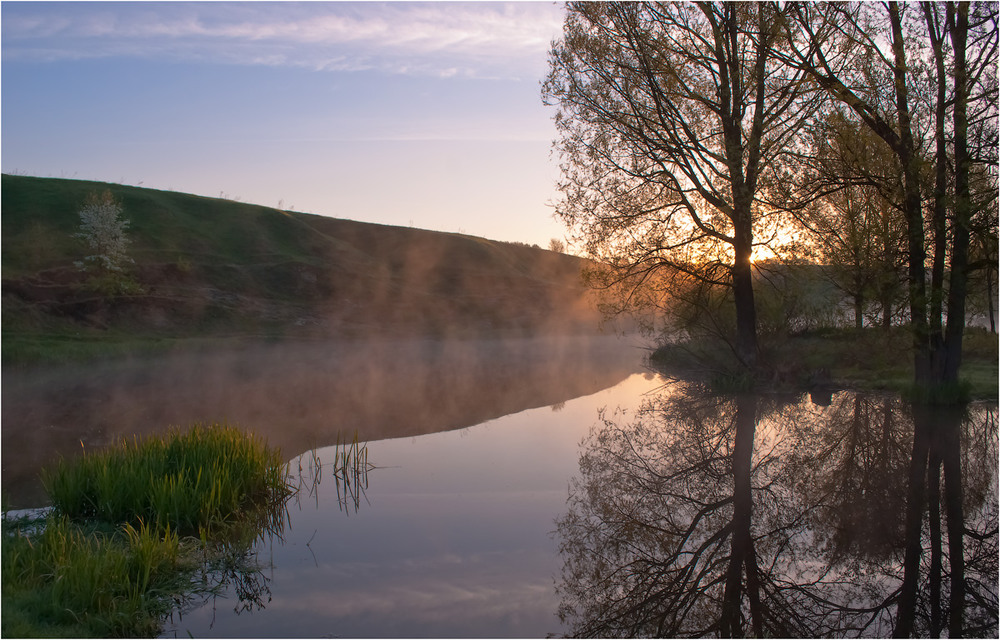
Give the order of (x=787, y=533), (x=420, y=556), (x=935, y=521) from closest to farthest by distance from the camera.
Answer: (x=420, y=556)
(x=787, y=533)
(x=935, y=521)

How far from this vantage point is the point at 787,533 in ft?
25.5

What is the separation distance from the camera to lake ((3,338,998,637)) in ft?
19.7

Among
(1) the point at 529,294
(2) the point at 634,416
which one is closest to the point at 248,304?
(1) the point at 529,294

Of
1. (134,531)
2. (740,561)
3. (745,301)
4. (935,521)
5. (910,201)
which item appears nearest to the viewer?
(134,531)

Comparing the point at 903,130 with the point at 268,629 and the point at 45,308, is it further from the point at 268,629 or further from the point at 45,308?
the point at 45,308

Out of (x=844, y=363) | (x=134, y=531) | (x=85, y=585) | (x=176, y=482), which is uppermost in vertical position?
(x=844, y=363)

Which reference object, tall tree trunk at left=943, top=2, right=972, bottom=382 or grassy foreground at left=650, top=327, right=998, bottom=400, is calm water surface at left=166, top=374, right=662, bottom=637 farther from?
grassy foreground at left=650, top=327, right=998, bottom=400

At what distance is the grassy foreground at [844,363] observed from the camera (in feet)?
58.2

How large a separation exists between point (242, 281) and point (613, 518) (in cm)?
5376

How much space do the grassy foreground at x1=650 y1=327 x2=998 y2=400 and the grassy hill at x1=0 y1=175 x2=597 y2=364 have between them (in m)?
20.1

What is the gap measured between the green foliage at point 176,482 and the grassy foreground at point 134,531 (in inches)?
0.6

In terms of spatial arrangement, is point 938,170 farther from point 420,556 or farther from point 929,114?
point 420,556

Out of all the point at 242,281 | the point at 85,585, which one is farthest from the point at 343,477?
the point at 242,281

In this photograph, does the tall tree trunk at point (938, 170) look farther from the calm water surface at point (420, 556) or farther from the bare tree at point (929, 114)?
the calm water surface at point (420, 556)
